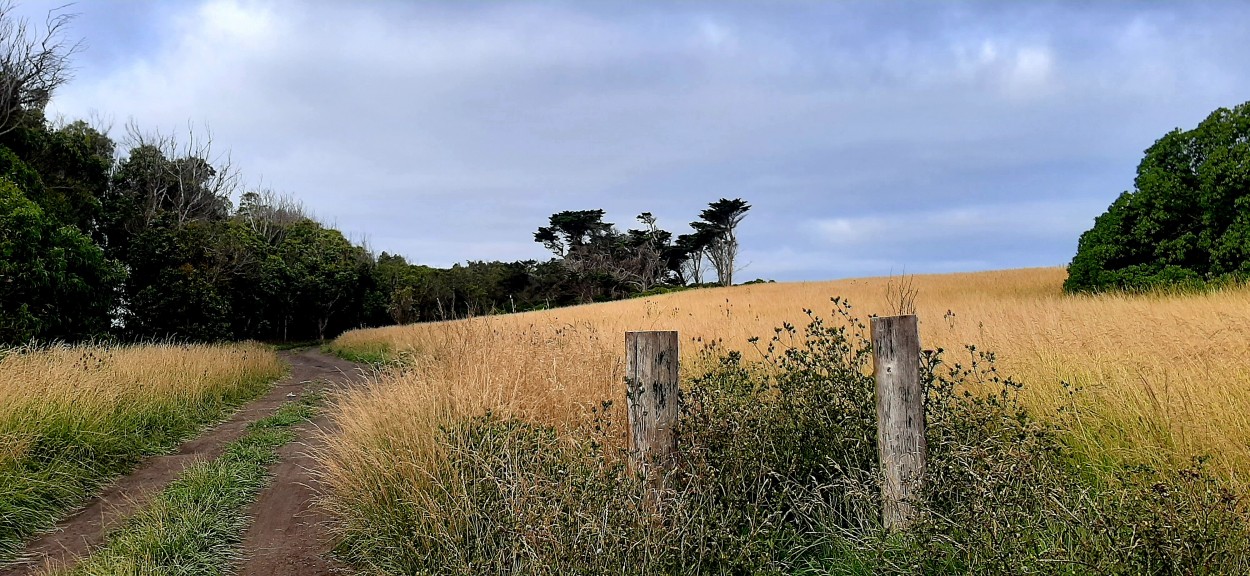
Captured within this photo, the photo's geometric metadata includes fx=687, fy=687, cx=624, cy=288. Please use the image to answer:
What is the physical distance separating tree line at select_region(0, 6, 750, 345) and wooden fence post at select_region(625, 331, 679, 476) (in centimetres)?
474

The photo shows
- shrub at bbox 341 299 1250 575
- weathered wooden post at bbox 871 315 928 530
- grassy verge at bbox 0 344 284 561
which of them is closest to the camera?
shrub at bbox 341 299 1250 575

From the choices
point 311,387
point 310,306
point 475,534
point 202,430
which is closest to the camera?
point 475,534

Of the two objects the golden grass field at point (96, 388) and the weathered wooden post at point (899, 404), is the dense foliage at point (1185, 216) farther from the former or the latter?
the golden grass field at point (96, 388)

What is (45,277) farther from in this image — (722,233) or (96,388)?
(722,233)

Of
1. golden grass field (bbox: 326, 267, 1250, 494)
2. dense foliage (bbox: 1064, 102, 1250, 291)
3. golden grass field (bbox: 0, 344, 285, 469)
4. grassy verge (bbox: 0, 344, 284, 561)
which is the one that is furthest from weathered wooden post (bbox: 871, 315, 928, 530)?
dense foliage (bbox: 1064, 102, 1250, 291)

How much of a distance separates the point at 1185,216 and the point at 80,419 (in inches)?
824

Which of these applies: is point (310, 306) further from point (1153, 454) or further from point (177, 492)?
point (1153, 454)

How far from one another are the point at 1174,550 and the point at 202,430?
36.3 ft

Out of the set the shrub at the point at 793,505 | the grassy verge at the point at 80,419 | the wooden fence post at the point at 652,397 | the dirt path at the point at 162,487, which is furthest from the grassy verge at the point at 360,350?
the wooden fence post at the point at 652,397

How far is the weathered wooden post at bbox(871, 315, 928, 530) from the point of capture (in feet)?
12.8

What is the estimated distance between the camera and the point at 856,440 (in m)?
4.29

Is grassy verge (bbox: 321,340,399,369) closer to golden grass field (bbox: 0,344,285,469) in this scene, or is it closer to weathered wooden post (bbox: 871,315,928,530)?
golden grass field (bbox: 0,344,285,469)

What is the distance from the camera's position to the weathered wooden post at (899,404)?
3.89 meters

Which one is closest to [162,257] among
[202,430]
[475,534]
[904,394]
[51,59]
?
[51,59]
